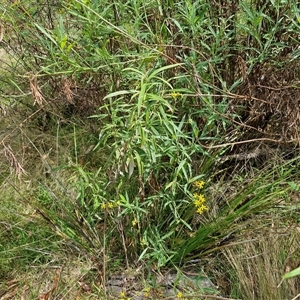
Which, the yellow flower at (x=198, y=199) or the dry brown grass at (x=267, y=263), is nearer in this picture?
the dry brown grass at (x=267, y=263)

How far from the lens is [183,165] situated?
1.85m

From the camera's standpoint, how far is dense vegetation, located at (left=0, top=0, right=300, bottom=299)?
1843 mm

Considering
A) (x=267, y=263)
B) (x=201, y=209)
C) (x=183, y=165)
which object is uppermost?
(x=183, y=165)

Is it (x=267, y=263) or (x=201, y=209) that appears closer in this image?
(x=267, y=263)

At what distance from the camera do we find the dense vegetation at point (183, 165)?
1.84 meters

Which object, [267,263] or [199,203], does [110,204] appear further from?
[267,263]

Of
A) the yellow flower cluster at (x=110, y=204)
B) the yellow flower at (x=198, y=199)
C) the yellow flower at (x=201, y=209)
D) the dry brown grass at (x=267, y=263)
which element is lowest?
the dry brown grass at (x=267, y=263)

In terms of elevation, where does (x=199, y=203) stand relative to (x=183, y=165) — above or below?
below

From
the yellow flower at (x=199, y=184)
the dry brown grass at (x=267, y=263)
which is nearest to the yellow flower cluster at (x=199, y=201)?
the yellow flower at (x=199, y=184)

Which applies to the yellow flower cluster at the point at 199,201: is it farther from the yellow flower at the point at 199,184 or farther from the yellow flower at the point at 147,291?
the yellow flower at the point at 147,291

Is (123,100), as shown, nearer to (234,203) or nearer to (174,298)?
(234,203)

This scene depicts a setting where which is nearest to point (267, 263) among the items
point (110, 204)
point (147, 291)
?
point (147, 291)

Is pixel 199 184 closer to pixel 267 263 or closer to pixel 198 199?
pixel 198 199

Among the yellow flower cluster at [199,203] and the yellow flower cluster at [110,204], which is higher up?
the yellow flower cluster at [110,204]
